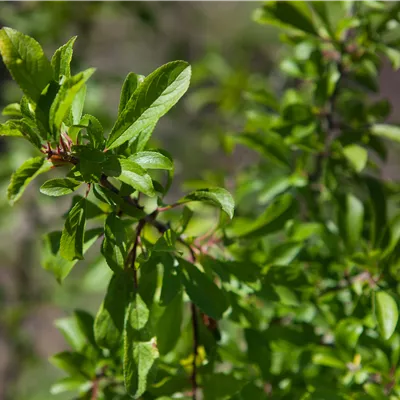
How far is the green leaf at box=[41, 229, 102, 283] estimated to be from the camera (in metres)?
0.65

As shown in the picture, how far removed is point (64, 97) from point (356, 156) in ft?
1.57

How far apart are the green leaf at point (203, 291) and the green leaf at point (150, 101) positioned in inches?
6.5

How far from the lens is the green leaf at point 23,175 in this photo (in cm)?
52

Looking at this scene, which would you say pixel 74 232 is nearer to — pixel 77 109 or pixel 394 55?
pixel 77 109

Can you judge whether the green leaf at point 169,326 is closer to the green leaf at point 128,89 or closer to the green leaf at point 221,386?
the green leaf at point 221,386

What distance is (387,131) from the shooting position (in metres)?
0.83

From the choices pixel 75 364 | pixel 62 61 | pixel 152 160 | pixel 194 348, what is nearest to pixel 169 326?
pixel 194 348

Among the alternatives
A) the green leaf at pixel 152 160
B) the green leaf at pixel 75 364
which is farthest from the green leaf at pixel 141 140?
the green leaf at pixel 75 364

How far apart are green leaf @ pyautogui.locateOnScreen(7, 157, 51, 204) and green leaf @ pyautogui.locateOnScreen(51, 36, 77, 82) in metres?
0.09

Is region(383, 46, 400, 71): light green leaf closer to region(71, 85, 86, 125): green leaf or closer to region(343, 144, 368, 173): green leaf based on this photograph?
region(343, 144, 368, 173): green leaf

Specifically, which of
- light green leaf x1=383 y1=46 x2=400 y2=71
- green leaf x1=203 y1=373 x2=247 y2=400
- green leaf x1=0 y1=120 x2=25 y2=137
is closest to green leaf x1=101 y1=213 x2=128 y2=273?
green leaf x1=0 y1=120 x2=25 y2=137

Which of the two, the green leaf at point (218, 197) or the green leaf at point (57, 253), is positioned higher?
the green leaf at point (218, 197)

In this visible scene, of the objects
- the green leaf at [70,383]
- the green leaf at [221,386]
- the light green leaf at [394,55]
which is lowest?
the green leaf at [70,383]

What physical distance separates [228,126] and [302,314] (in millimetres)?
1128
